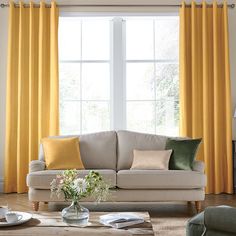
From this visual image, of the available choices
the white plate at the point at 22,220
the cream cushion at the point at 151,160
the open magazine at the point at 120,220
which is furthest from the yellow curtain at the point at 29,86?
the open magazine at the point at 120,220

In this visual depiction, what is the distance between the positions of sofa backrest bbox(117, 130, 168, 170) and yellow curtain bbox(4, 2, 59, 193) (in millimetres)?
1139

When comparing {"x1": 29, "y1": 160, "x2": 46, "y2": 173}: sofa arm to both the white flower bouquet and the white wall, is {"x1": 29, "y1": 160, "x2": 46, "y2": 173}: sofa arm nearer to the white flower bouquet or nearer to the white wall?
the white wall

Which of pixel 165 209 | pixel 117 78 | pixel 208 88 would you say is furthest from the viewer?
pixel 117 78

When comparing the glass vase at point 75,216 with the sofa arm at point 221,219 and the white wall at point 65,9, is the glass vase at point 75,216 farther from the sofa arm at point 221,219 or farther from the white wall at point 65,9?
the white wall at point 65,9

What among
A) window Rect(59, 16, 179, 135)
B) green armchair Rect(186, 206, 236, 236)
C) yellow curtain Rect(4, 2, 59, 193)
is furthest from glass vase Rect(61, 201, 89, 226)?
window Rect(59, 16, 179, 135)

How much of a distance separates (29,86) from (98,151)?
5.07 ft

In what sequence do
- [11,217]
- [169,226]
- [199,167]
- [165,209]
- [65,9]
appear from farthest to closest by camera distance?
[65,9]
[165,209]
[199,167]
[169,226]
[11,217]

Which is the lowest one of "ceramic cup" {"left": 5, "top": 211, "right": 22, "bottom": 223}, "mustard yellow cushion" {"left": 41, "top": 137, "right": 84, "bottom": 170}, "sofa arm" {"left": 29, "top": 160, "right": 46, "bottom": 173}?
"ceramic cup" {"left": 5, "top": 211, "right": 22, "bottom": 223}

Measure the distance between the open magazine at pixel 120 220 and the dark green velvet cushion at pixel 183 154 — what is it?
1822 millimetres

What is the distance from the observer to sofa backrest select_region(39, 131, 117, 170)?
16.6ft

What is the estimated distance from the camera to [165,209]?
4.76 m

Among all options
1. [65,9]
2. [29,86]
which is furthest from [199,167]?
[65,9]

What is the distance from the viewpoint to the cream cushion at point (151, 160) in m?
4.75

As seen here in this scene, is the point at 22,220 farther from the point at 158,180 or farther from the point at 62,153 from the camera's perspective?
the point at 62,153
